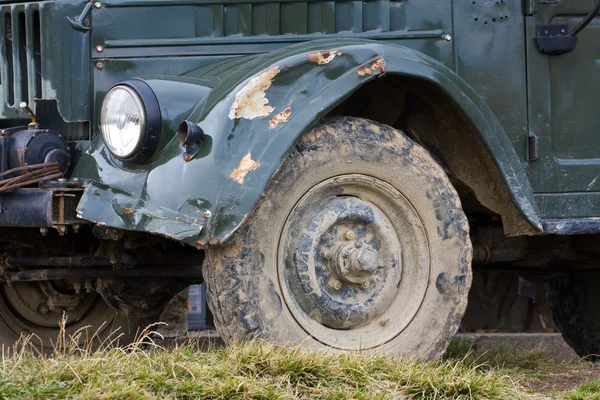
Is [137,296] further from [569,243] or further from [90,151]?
[569,243]

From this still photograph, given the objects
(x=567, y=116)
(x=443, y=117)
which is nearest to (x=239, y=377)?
(x=443, y=117)

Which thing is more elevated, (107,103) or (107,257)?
(107,103)

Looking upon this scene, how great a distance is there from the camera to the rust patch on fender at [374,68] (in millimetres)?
3842

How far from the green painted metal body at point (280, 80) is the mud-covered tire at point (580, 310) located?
4.74 ft

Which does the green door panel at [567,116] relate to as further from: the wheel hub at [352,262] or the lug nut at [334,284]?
the lug nut at [334,284]

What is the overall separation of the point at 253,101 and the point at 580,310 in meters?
3.06

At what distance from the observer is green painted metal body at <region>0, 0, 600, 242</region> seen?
3566 mm

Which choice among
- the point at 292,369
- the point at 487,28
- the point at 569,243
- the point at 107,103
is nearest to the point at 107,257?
the point at 107,103

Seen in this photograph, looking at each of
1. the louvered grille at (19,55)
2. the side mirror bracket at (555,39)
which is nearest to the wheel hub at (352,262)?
the side mirror bracket at (555,39)

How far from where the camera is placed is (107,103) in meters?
3.84

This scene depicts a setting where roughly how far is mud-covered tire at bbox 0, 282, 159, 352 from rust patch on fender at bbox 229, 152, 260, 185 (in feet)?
5.74

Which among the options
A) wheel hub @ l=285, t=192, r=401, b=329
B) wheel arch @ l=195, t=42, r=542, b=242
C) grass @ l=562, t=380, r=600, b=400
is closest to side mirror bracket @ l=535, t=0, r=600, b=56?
wheel arch @ l=195, t=42, r=542, b=242

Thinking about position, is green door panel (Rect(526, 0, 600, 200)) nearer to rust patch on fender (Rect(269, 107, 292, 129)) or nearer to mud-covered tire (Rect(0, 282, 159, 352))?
rust patch on fender (Rect(269, 107, 292, 129))

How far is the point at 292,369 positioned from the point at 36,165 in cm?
137
